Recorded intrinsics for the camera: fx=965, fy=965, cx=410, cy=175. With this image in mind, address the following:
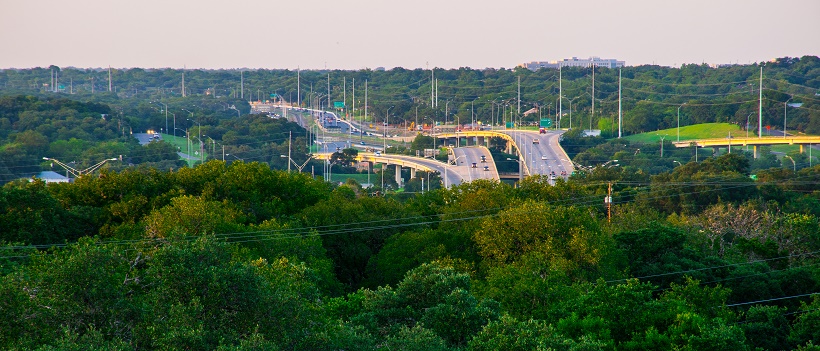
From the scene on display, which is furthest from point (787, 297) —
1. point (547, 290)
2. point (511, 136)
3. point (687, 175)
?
point (511, 136)

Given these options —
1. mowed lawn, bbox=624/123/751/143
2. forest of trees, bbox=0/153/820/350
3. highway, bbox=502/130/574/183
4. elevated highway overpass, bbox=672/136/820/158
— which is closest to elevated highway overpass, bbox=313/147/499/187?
highway, bbox=502/130/574/183

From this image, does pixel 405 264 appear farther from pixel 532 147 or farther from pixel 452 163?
pixel 532 147

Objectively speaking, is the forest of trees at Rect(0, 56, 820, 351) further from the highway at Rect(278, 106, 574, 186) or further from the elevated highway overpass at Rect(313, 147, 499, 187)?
the elevated highway overpass at Rect(313, 147, 499, 187)

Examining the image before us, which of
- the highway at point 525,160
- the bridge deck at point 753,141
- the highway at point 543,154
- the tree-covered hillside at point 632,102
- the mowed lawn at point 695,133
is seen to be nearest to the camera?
the highway at point 525,160

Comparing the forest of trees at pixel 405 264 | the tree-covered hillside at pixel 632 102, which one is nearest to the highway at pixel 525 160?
the forest of trees at pixel 405 264

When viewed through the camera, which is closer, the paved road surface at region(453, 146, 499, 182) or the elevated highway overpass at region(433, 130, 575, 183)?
the paved road surface at region(453, 146, 499, 182)

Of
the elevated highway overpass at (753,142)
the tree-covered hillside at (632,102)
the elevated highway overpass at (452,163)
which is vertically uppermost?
the tree-covered hillside at (632,102)

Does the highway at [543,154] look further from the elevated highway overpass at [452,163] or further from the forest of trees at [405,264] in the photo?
the forest of trees at [405,264]

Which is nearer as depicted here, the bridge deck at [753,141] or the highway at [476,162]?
the highway at [476,162]
